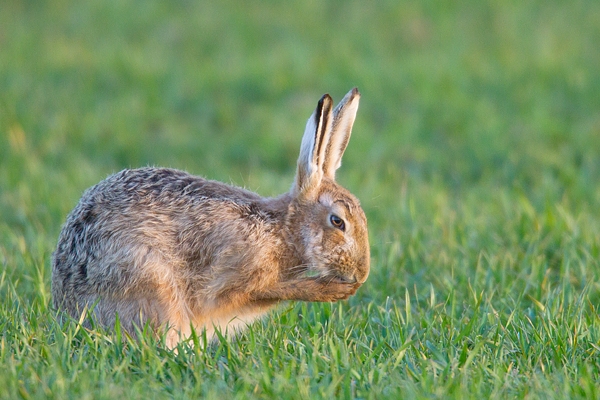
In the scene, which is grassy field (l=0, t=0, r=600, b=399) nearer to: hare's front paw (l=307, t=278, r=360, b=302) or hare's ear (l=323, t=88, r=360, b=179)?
hare's front paw (l=307, t=278, r=360, b=302)

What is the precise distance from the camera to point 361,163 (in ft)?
27.2

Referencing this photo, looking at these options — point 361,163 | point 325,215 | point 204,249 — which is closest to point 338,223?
point 325,215

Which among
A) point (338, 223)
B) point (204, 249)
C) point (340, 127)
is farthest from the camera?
point (340, 127)

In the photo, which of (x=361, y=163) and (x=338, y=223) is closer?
(x=338, y=223)

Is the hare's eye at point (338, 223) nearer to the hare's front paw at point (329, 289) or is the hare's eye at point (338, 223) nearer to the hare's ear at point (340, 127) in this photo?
the hare's front paw at point (329, 289)

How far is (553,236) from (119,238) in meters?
3.03

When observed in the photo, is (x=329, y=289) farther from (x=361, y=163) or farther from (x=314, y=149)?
(x=361, y=163)

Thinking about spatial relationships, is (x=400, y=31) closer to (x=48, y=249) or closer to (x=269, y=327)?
(x=48, y=249)

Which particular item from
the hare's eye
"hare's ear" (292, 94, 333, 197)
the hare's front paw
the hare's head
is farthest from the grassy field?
"hare's ear" (292, 94, 333, 197)

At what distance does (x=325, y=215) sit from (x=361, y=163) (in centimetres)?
400

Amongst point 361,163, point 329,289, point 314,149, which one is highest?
point 314,149

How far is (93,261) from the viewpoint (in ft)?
13.3

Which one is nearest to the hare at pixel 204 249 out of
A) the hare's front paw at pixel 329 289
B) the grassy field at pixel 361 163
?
the hare's front paw at pixel 329 289

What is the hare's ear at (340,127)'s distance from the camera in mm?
4469
